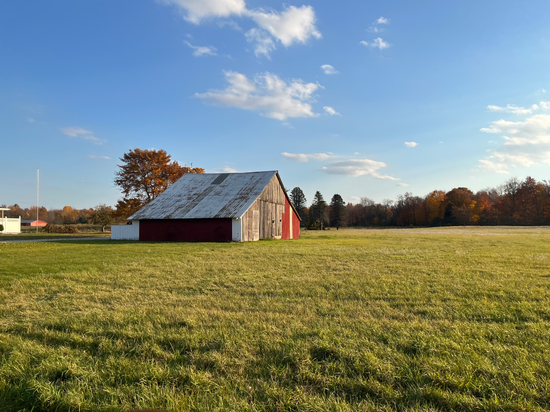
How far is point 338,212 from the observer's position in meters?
84.2

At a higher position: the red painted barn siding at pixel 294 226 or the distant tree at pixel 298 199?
the distant tree at pixel 298 199

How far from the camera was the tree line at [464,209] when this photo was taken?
77250mm

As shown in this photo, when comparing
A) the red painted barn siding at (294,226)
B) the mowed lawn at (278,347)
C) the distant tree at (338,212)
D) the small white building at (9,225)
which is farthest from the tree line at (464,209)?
the mowed lawn at (278,347)

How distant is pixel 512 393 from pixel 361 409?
55.0 inches

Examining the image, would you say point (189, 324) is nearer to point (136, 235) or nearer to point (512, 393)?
point (512, 393)

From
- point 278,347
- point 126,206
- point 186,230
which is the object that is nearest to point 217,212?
point 186,230

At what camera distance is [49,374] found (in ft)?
11.2

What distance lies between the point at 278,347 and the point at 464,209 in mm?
92134

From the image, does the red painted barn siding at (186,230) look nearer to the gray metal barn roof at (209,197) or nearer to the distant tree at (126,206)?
the gray metal barn roof at (209,197)

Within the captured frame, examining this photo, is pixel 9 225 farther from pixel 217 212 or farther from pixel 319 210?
pixel 319 210

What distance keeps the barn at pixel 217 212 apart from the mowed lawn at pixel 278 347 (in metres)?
17.9

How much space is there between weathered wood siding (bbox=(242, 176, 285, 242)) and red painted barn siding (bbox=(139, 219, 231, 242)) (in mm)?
1806

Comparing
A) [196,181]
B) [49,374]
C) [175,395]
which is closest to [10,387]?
[49,374]

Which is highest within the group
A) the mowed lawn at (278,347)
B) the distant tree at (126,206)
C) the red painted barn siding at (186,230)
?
the distant tree at (126,206)
